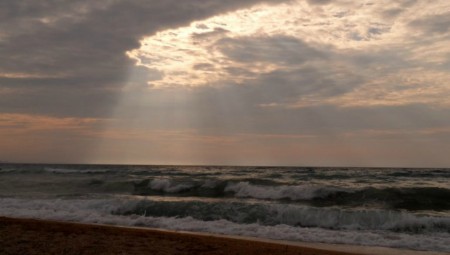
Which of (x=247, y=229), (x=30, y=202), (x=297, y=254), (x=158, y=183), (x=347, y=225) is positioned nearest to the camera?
(x=297, y=254)

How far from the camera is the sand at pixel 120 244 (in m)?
7.67

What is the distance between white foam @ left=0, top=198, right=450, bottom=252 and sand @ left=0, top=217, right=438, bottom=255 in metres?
0.94

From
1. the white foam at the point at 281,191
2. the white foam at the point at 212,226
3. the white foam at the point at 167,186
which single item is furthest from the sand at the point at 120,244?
the white foam at the point at 167,186

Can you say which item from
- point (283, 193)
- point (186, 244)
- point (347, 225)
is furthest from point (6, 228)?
point (283, 193)

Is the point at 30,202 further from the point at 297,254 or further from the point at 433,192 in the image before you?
the point at 433,192

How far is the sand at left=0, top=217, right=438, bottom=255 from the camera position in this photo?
25.2ft

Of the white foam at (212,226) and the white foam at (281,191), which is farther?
the white foam at (281,191)

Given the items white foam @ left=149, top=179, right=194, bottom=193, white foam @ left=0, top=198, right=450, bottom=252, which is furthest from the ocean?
white foam @ left=149, top=179, right=194, bottom=193

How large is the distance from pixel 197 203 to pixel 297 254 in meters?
8.74

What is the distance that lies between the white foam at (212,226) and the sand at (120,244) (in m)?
0.94

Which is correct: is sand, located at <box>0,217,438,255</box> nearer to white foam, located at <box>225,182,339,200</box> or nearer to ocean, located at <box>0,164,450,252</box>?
ocean, located at <box>0,164,450,252</box>

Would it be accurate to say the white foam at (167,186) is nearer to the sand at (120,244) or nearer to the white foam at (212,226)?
the white foam at (212,226)

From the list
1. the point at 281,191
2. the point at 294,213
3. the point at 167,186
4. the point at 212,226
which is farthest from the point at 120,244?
the point at 167,186

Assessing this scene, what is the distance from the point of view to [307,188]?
70.3ft
